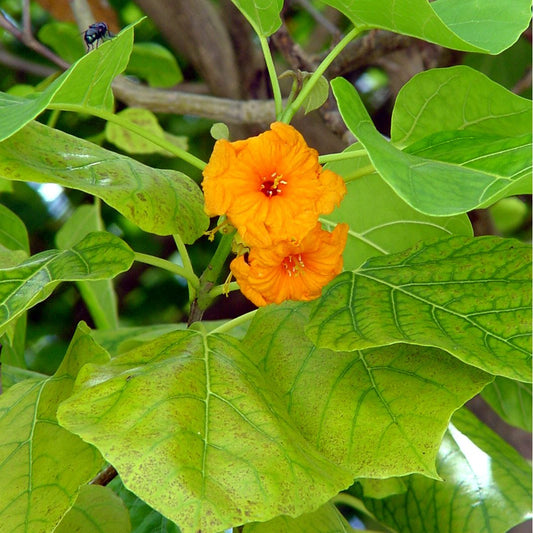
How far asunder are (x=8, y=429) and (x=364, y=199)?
49 cm

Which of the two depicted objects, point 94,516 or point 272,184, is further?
point 94,516

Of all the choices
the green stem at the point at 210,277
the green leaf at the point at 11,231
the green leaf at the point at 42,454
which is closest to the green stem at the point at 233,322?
the green stem at the point at 210,277

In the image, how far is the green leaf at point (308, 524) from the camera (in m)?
0.80

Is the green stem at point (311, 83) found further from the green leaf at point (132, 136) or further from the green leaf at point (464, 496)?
the green leaf at point (132, 136)

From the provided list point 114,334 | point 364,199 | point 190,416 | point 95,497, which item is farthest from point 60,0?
point 190,416

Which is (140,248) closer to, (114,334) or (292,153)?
(114,334)

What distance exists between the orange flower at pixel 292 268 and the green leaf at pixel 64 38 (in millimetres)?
1088

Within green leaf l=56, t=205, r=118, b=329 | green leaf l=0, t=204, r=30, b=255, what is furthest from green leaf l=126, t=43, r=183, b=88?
green leaf l=0, t=204, r=30, b=255

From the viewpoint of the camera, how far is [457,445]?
1.03 m

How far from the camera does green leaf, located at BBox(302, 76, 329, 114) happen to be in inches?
34.4

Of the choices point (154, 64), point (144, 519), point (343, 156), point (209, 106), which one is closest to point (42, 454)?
point (144, 519)

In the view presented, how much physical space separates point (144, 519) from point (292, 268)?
432mm

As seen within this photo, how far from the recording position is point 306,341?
80cm

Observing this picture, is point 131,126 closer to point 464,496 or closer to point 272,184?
point 272,184
